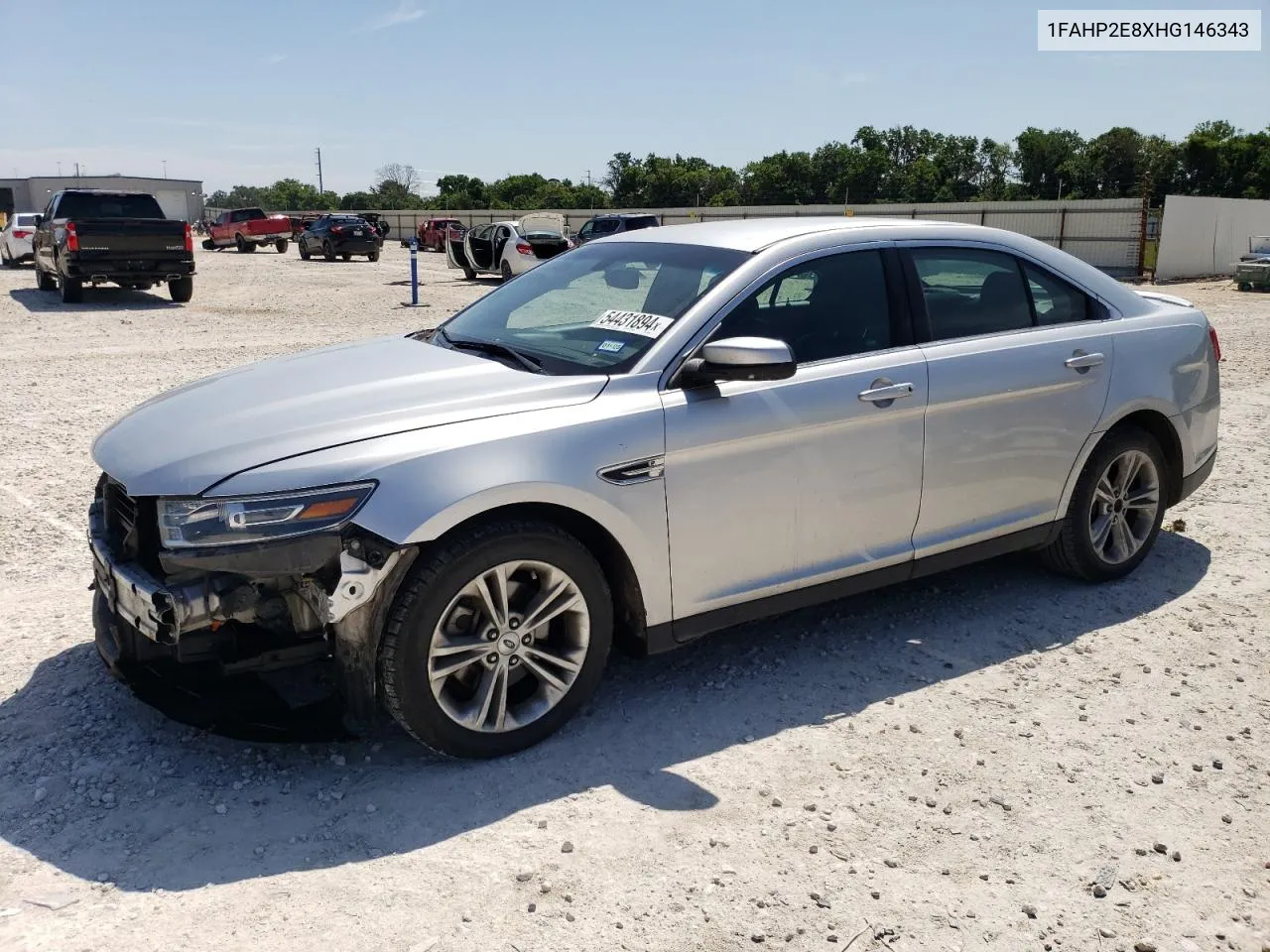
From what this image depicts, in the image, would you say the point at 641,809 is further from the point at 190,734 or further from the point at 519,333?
the point at 519,333

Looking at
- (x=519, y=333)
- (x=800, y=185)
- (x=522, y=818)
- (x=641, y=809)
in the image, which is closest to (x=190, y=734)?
(x=522, y=818)

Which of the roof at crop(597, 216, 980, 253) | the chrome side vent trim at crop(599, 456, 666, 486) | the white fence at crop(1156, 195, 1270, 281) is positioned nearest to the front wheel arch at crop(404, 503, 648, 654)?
the chrome side vent trim at crop(599, 456, 666, 486)

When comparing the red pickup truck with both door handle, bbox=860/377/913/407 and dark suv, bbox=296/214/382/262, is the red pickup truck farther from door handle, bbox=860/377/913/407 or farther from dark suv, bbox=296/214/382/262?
door handle, bbox=860/377/913/407

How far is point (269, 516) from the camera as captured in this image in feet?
10.7

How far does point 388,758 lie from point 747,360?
1.82m

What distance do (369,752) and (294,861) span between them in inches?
25.6

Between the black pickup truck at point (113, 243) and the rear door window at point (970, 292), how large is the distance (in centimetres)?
1655

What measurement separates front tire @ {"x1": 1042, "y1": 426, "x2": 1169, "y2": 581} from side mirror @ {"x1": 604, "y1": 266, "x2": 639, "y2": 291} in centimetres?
230

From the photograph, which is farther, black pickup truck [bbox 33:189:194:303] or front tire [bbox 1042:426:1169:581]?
black pickup truck [bbox 33:189:194:303]

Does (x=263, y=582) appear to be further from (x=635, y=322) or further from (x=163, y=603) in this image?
(x=635, y=322)

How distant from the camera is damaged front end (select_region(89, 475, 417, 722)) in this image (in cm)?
324

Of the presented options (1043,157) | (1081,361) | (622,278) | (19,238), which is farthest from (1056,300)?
(1043,157)

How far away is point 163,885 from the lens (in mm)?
2967

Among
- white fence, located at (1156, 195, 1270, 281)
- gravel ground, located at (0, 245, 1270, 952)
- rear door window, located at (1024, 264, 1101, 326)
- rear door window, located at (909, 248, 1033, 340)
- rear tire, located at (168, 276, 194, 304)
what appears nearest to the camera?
gravel ground, located at (0, 245, 1270, 952)
